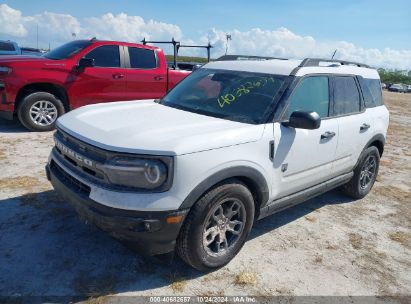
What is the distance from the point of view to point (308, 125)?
341 centimetres

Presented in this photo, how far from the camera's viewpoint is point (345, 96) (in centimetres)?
455

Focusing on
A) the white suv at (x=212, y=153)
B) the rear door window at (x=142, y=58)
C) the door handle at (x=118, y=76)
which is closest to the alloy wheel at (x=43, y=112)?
the door handle at (x=118, y=76)

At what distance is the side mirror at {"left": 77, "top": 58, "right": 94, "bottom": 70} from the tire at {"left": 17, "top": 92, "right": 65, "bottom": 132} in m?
0.77

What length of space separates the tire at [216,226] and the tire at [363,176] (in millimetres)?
2314

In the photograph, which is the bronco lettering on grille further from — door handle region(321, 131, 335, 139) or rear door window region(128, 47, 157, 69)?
rear door window region(128, 47, 157, 69)

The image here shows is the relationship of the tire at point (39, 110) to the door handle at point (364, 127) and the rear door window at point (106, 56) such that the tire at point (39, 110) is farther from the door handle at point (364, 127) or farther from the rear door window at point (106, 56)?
the door handle at point (364, 127)

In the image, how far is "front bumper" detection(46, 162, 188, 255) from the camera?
2.73 metres

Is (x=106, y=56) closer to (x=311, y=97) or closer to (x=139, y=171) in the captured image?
(x=311, y=97)

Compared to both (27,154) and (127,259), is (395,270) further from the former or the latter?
(27,154)

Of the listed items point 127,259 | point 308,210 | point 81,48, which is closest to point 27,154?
point 81,48

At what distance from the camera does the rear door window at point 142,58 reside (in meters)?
8.10

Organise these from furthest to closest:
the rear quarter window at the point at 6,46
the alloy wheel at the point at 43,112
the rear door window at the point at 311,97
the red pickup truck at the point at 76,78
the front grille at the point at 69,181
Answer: the rear quarter window at the point at 6,46
the alloy wheel at the point at 43,112
the red pickup truck at the point at 76,78
the rear door window at the point at 311,97
the front grille at the point at 69,181

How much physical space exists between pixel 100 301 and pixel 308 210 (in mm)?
2958

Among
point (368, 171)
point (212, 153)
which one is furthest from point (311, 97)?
point (368, 171)
